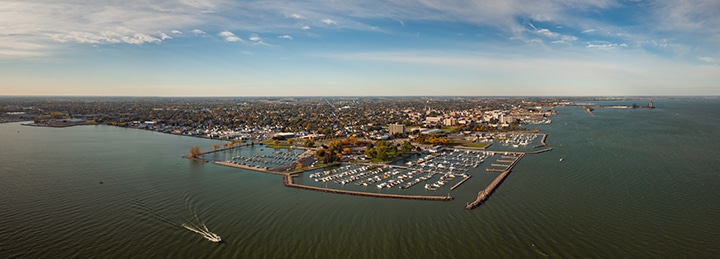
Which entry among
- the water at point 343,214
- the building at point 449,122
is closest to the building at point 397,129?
the building at point 449,122

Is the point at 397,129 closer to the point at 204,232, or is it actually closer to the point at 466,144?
the point at 466,144

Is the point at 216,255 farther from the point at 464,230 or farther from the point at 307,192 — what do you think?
the point at 464,230

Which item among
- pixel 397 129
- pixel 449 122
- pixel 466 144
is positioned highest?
pixel 397 129

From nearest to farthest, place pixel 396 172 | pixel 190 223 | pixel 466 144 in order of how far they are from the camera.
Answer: pixel 190 223 → pixel 396 172 → pixel 466 144

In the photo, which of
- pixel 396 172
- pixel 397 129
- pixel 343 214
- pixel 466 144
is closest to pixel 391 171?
pixel 396 172

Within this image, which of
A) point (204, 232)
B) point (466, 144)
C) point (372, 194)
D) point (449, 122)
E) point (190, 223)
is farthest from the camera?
point (449, 122)

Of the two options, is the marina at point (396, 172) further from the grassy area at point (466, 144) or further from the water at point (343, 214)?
the grassy area at point (466, 144)

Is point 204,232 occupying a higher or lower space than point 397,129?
lower

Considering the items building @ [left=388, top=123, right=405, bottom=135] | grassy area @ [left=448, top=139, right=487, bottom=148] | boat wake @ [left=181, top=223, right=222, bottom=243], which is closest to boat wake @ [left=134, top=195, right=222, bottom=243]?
boat wake @ [left=181, top=223, right=222, bottom=243]
